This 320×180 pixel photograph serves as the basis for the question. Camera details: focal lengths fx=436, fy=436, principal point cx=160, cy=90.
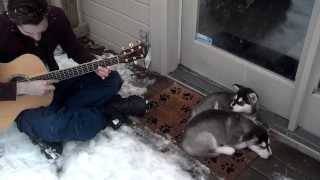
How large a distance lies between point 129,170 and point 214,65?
3.14 feet

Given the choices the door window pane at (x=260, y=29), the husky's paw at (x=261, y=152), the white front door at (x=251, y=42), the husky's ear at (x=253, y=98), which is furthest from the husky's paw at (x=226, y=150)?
the door window pane at (x=260, y=29)

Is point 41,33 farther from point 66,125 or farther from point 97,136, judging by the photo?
point 97,136

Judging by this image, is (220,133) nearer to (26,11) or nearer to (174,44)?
(174,44)

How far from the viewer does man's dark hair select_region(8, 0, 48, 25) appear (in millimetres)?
2094

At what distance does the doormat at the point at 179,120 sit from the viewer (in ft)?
8.01

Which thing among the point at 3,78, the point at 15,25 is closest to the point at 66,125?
the point at 3,78

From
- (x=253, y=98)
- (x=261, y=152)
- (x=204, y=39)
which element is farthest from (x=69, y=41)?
(x=261, y=152)

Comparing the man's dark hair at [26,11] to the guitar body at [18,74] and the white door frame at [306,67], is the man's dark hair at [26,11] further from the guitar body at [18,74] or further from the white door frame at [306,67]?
the white door frame at [306,67]

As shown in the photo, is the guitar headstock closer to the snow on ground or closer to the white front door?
the snow on ground

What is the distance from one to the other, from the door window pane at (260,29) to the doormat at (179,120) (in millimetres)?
398

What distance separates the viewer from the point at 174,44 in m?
3.01

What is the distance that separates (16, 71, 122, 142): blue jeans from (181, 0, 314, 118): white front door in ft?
2.13

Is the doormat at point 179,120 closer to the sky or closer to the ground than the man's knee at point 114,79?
closer to the ground

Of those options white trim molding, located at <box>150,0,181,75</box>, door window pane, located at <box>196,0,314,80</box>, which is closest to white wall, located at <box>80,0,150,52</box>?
white trim molding, located at <box>150,0,181,75</box>
